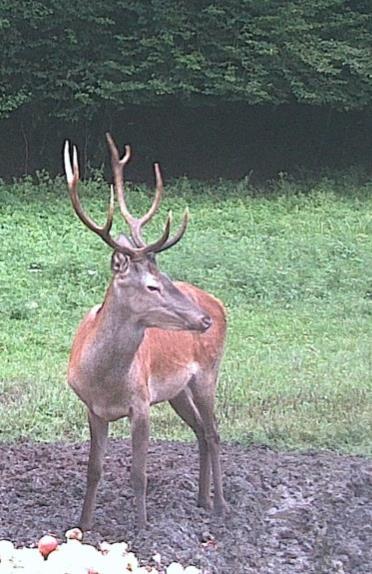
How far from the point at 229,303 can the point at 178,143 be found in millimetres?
8310

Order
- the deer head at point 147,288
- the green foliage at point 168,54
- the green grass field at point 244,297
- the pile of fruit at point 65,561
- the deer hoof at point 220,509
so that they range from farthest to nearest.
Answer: the green foliage at point 168,54 < the green grass field at point 244,297 < the deer hoof at point 220,509 < the deer head at point 147,288 < the pile of fruit at point 65,561

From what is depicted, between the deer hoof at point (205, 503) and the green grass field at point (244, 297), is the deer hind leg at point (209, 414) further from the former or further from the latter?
the green grass field at point (244, 297)

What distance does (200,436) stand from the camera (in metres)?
5.88

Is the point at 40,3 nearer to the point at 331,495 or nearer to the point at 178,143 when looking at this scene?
the point at 178,143

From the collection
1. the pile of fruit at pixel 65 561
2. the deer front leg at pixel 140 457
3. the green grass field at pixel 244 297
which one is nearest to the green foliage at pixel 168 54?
the green grass field at pixel 244 297

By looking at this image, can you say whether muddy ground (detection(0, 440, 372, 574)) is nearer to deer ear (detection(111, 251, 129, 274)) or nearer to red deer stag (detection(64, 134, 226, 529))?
red deer stag (detection(64, 134, 226, 529))

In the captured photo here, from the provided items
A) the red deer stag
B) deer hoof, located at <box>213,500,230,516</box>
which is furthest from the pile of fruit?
deer hoof, located at <box>213,500,230,516</box>

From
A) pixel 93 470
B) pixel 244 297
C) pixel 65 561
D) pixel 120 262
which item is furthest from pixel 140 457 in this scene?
pixel 244 297

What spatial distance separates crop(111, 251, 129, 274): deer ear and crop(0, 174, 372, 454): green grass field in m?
2.08

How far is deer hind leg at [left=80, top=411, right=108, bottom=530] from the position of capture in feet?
17.7

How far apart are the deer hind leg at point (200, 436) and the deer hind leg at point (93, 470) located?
54 cm

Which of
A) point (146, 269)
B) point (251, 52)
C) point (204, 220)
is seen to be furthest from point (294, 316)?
point (251, 52)

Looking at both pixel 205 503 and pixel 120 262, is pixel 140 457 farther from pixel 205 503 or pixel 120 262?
pixel 120 262

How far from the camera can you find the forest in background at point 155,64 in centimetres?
1752
